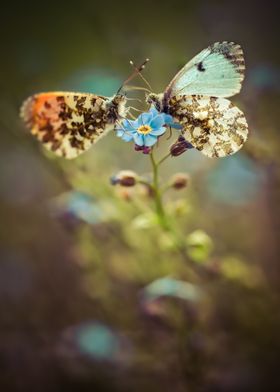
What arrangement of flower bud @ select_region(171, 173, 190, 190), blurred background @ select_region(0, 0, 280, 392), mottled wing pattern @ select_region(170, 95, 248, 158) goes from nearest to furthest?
mottled wing pattern @ select_region(170, 95, 248, 158) < flower bud @ select_region(171, 173, 190, 190) < blurred background @ select_region(0, 0, 280, 392)

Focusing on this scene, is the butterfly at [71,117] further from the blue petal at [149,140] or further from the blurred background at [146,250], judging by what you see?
the blurred background at [146,250]

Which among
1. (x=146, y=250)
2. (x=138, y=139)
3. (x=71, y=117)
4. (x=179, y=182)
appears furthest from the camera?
(x=146, y=250)

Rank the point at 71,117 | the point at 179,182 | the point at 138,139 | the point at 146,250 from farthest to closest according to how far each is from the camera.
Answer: the point at 146,250
the point at 179,182
the point at 71,117
the point at 138,139

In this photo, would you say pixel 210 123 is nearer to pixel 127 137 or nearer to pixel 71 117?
pixel 127 137

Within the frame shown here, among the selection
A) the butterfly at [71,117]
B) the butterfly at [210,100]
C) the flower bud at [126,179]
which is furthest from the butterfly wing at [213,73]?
the flower bud at [126,179]

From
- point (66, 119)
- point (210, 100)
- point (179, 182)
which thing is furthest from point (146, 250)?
point (210, 100)

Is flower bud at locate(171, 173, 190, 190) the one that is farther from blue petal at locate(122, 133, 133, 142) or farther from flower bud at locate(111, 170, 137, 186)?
Result: blue petal at locate(122, 133, 133, 142)

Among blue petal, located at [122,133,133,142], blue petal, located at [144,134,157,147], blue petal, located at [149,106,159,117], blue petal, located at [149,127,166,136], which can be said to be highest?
blue petal, located at [149,106,159,117]

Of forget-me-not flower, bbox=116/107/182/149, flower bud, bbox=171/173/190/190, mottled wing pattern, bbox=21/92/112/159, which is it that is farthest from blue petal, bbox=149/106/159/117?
flower bud, bbox=171/173/190/190
